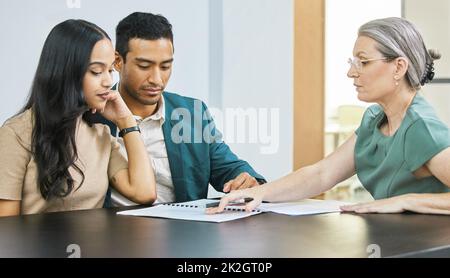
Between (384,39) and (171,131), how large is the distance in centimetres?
96

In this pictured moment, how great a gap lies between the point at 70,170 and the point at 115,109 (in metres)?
0.30

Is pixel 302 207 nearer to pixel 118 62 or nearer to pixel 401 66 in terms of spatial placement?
pixel 401 66

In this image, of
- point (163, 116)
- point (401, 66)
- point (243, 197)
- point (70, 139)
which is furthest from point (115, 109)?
point (401, 66)

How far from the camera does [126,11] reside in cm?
252

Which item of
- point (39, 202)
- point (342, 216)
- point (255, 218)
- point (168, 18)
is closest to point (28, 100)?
point (39, 202)

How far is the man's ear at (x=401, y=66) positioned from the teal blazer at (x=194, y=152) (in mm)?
873

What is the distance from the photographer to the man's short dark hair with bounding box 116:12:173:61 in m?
2.48

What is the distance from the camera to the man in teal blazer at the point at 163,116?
Answer: 8.24 feet

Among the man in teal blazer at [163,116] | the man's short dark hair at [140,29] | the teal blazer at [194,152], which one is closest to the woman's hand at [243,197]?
the man in teal blazer at [163,116]

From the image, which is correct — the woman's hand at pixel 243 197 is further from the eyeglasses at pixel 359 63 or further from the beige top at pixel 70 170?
the beige top at pixel 70 170

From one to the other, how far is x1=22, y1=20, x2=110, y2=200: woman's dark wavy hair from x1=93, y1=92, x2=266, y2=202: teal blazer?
19.2 inches

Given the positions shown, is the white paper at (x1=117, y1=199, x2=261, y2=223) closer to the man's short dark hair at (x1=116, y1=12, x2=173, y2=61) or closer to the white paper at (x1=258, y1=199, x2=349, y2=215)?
the white paper at (x1=258, y1=199, x2=349, y2=215)

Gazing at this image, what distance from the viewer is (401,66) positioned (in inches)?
75.6
